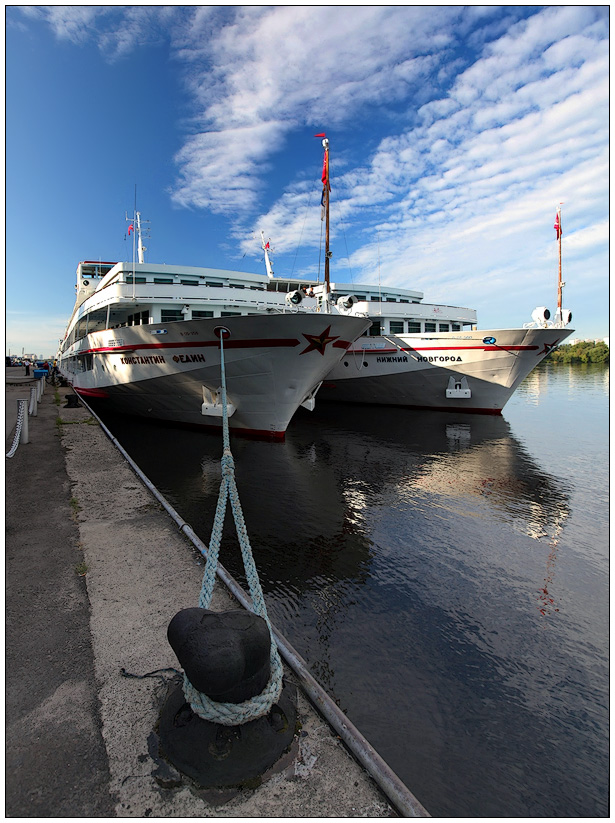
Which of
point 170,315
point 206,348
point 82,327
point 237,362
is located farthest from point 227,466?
point 82,327

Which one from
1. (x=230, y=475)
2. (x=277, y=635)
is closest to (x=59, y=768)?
(x=277, y=635)

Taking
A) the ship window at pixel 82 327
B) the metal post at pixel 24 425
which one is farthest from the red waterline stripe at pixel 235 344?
the ship window at pixel 82 327

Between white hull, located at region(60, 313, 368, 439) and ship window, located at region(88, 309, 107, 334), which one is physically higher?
ship window, located at region(88, 309, 107, 334)

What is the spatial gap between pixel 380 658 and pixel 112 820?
2.75 metres

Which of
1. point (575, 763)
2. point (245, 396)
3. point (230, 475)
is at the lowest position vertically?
point (575, 763)

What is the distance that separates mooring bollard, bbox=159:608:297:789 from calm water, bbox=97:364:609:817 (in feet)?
4.52

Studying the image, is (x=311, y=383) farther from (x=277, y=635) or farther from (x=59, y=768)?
(x=59, y=768)

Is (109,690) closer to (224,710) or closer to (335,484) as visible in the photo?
(224,710)

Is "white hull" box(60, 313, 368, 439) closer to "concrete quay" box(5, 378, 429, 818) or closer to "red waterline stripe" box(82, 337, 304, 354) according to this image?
"red waterline stripe" box(82, 337, 304, 354)

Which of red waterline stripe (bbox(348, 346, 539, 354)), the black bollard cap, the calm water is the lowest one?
the calm water

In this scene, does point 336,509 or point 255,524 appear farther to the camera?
point 336,509

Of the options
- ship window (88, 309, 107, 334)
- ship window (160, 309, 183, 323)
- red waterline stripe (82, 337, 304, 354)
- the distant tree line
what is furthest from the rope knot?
the distant tree line

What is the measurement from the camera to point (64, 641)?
10.2 feet

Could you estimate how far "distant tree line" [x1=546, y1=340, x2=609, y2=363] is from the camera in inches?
3511
